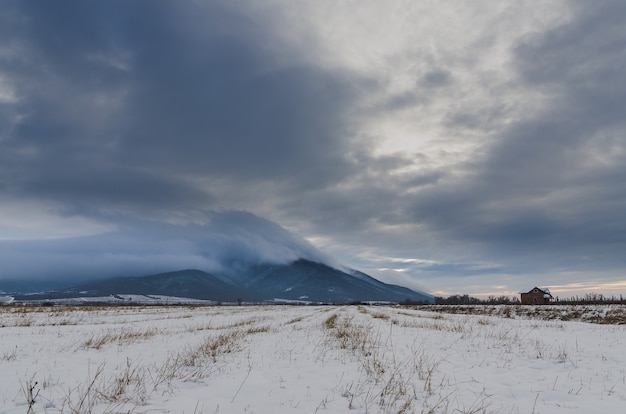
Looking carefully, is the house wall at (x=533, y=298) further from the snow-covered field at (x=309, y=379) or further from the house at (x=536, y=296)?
the snow-covered field at (x=309, y=379)

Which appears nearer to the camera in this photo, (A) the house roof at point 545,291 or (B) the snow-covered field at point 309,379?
(B) the snow-covered field at point 309,379

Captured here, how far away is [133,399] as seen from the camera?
248 inches

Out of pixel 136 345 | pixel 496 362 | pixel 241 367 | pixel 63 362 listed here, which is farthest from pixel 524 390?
pixel 136 345

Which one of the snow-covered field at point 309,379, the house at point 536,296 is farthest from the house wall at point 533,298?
the snow-covered field at point 309,379

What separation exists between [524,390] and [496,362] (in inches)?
140

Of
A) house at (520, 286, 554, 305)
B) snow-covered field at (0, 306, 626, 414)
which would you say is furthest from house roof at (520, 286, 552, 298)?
snow-covered field at (0, 306, 626, 414)

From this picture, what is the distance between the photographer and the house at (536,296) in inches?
5027

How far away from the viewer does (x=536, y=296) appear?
5123 inches

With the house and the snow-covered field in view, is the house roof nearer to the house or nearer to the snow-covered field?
the house

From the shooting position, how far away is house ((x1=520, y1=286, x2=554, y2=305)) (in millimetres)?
127688

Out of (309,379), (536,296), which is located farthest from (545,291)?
(309,379)

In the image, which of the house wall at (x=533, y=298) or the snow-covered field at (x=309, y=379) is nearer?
the snow-covered field at (x=309, y=379)

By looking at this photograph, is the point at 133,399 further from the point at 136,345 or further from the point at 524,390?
the point at 136,345

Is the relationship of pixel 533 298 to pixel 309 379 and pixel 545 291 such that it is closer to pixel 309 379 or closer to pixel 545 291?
pixel 545 291
